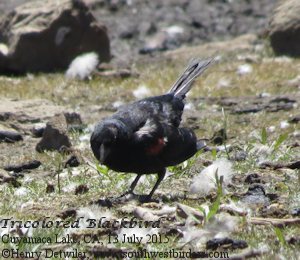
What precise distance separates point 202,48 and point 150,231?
745 centimetres

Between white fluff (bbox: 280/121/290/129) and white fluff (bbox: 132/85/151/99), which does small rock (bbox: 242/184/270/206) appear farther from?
white fluff (bbox: 132/85/151/99)

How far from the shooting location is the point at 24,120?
32.0 ft

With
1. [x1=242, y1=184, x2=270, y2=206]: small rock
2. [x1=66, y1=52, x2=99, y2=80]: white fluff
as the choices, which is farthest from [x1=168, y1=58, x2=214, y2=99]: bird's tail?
[x1=66, y1=52, x2=99, y2=80]: white fluff

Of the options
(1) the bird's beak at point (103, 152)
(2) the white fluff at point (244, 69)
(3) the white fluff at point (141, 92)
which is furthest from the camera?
(2) the white fluff at point (244, 69)

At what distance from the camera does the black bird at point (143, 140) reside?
21.5 ft

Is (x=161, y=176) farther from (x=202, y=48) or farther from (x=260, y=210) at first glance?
(x=202, y=48)

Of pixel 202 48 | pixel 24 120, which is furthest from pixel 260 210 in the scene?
pixel 202 48

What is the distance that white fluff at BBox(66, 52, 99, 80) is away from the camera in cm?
1187

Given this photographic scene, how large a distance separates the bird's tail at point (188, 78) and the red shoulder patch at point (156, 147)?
4.62ft

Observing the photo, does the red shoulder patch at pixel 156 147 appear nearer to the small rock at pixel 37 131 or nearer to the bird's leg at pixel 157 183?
the bird's leg at pixel 157 183

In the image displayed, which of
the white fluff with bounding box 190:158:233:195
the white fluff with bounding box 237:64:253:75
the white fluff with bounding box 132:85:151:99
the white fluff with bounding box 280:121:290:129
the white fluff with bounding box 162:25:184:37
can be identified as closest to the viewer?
the white fluff with bounding box 190:158:233:195

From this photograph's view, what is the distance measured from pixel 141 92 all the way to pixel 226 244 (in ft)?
18.4

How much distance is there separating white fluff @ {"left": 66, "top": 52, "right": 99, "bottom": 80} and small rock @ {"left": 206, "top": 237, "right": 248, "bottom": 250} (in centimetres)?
628

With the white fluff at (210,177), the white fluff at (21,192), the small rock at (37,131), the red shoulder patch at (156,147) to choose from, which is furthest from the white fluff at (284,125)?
the white fluff at (21,192)
